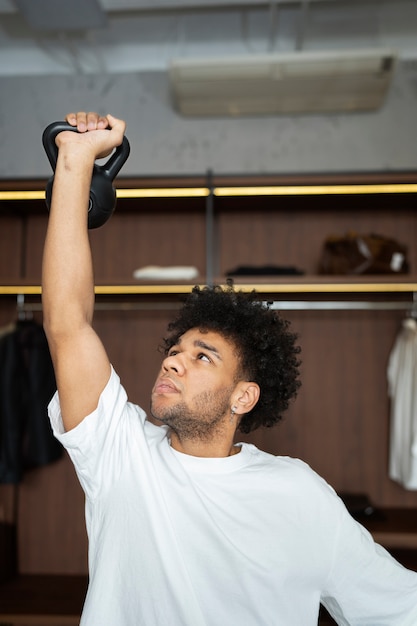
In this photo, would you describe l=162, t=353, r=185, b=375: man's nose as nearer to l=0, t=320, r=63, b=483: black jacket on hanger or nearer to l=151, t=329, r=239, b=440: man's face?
l=151, t=329, r=239, b=440: man's face

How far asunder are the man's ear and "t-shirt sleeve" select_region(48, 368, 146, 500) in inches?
11.2

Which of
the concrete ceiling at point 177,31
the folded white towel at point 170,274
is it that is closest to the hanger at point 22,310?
the folded white towel at point 170,274

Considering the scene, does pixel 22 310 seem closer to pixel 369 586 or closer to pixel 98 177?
pixel 98 177

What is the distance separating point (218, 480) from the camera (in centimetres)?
122

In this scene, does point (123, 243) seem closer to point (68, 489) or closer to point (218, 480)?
point (68, 489)

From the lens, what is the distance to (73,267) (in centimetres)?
104

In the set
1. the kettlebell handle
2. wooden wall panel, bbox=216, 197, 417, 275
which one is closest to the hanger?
wooden wall panel, bbox=216, 197, 417, 275

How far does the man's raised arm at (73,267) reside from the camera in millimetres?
1010

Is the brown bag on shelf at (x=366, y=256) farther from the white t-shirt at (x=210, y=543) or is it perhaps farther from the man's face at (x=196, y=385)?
the white t-shirt at (x=210, y=543)

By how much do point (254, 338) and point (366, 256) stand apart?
1.26 m

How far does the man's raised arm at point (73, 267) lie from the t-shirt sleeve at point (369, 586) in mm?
590

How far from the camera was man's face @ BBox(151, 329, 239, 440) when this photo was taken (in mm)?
1225

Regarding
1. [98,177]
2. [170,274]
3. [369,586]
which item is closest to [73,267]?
[98,177]

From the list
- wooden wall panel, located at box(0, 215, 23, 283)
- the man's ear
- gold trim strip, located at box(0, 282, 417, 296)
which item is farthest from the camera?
wooden wall panel, located at box(0, 215, 23, 283)
